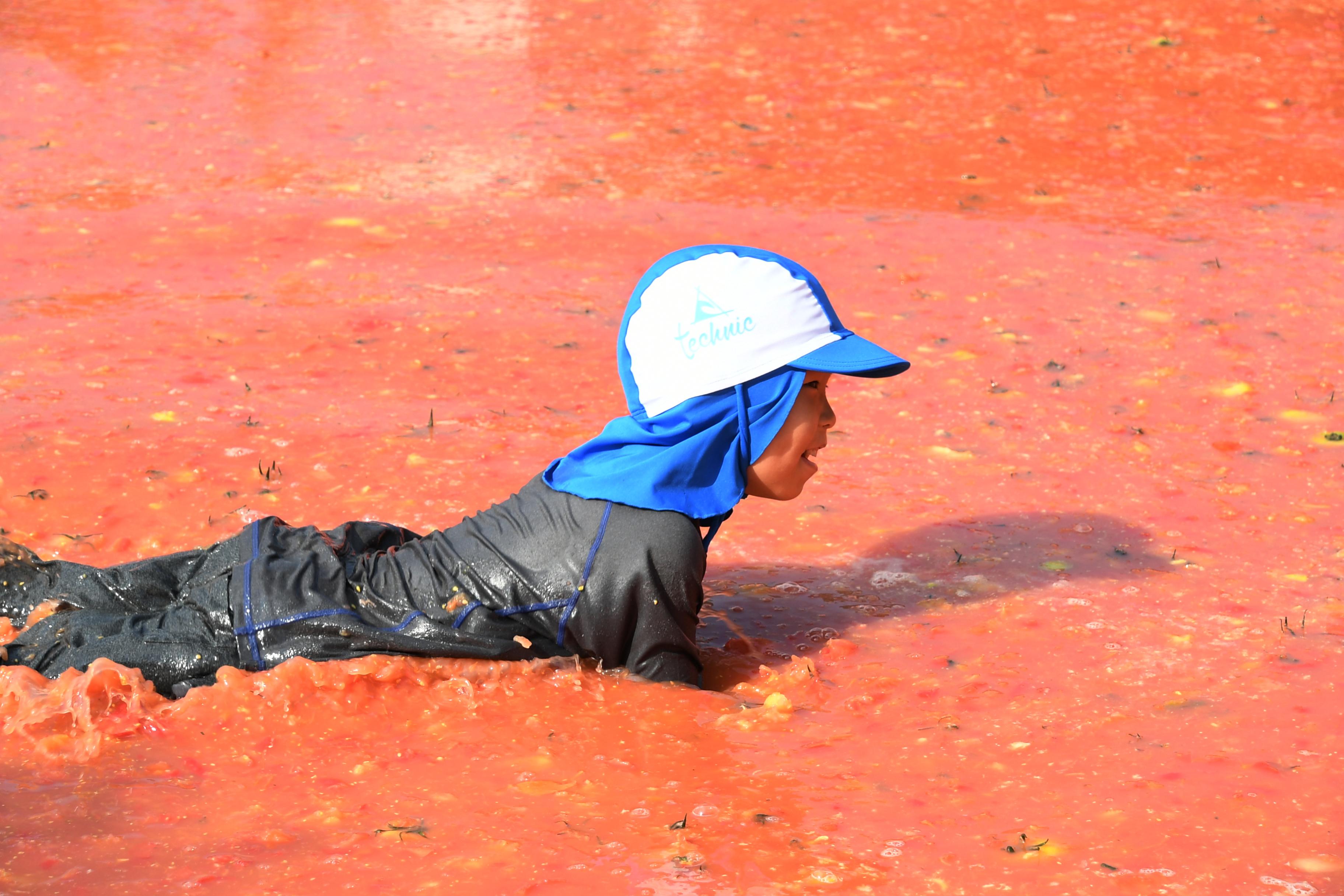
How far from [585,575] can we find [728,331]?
0.60 m

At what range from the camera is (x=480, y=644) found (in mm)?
2943

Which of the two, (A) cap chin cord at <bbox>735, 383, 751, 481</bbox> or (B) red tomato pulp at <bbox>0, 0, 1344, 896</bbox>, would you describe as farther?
(A) cap chin cord at <bbox>735, 383, 751, 481</bbox>

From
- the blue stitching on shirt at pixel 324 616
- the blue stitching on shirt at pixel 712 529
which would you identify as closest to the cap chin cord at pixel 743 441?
the blue stitching on shirt at pixel 712 529

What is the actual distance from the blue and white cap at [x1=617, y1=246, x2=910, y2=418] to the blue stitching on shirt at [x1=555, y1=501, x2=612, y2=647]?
0.25m

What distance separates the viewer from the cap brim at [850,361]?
9.52 feet

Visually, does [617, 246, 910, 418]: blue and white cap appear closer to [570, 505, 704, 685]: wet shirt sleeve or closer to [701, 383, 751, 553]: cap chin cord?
[701, 383, 751, 553]: cap chin cord

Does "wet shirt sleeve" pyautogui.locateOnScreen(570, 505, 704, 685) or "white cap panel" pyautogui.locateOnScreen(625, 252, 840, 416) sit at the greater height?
"white cap panel" pyautogui.locateOnScreen(625, 252, 840, 416)

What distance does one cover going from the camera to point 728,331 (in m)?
2.91

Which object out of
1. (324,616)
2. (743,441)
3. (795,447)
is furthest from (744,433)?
(324,616)

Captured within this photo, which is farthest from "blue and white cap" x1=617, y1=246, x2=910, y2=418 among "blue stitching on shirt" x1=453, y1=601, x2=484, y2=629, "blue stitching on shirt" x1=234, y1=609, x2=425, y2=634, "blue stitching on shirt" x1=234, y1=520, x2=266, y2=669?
"blue stitching on shirt" x1=234, y1=520, x2=266, y2=669

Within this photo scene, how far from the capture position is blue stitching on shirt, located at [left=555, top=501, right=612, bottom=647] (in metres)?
2.88

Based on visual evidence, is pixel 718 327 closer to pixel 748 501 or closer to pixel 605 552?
pixel 605 552

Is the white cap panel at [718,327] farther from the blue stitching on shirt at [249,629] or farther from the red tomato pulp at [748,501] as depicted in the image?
the blue stitching on shirt at [249,629]

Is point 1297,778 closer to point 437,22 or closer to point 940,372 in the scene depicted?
point 940,372
